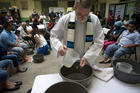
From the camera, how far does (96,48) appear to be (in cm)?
102

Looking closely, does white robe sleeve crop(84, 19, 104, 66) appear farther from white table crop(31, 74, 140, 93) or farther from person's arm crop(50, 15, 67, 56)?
person's arm crop(50, 15, 67, 56)

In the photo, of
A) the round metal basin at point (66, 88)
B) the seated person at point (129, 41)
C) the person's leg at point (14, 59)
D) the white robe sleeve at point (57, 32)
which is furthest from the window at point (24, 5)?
the round metal basin at point (66, 88)

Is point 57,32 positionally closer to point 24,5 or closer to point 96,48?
point 96,48

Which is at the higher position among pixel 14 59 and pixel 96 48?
pixel 96 48

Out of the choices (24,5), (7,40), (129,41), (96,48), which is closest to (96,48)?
(96,48)

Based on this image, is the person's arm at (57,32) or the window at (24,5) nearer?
the person's arm at (57,32)

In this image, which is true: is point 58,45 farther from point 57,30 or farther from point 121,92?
point 121,92

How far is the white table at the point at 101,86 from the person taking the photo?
0.78 m

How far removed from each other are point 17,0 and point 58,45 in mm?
11430

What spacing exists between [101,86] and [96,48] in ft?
1.21

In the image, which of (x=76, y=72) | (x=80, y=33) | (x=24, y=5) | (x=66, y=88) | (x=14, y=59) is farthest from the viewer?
(x=24, y=5)

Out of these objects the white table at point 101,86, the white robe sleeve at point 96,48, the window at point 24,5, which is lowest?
the white table at point 101,86

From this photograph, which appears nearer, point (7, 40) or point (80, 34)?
point (80, 34)

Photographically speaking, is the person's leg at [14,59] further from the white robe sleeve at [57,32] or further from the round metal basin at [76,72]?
the round metal basin at [76,72]
